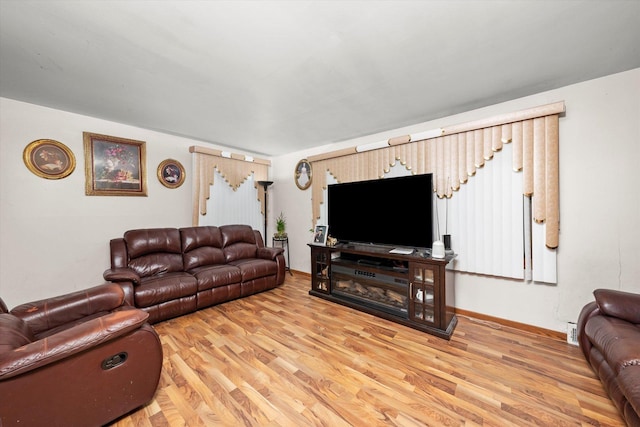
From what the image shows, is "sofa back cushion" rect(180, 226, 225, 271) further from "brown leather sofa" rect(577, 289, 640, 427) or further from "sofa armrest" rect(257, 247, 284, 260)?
"brown leather sofa" rect(577, 289, 640, 427)

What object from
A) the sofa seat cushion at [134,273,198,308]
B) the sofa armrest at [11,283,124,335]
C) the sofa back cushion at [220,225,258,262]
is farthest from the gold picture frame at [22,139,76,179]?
the sofa back cushion at [220,225,258,262]

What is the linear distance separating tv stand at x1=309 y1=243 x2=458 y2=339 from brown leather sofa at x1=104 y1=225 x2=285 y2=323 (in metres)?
0.90

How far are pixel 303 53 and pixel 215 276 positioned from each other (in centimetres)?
265

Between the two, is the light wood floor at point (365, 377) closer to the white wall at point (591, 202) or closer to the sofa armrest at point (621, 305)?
the white wall at point (591, 202)

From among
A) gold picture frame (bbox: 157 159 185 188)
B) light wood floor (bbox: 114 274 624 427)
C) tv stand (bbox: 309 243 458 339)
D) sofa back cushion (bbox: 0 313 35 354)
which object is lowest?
light wood floor (bbox: 114 274 624 427)

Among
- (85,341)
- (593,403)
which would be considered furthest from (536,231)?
(85,341)

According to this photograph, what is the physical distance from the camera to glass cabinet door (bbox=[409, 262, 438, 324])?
7.88ft

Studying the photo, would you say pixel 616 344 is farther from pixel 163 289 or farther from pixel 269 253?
pixel 163 289

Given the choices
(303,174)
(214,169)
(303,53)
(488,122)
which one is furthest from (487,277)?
(214,169)

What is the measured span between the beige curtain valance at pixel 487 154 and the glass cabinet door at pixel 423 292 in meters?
0.96

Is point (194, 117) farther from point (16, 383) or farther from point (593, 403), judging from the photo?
point (593, 403)

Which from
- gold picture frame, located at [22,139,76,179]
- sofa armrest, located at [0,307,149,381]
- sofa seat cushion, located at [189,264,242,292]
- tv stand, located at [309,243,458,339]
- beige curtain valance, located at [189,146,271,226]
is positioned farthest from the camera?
beige curtain valance, located at [189,146,271,226]

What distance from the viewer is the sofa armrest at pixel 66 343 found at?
3.35 feet

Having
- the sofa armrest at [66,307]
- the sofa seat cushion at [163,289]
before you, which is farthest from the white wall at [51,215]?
the sofa armrest at [66,307]
